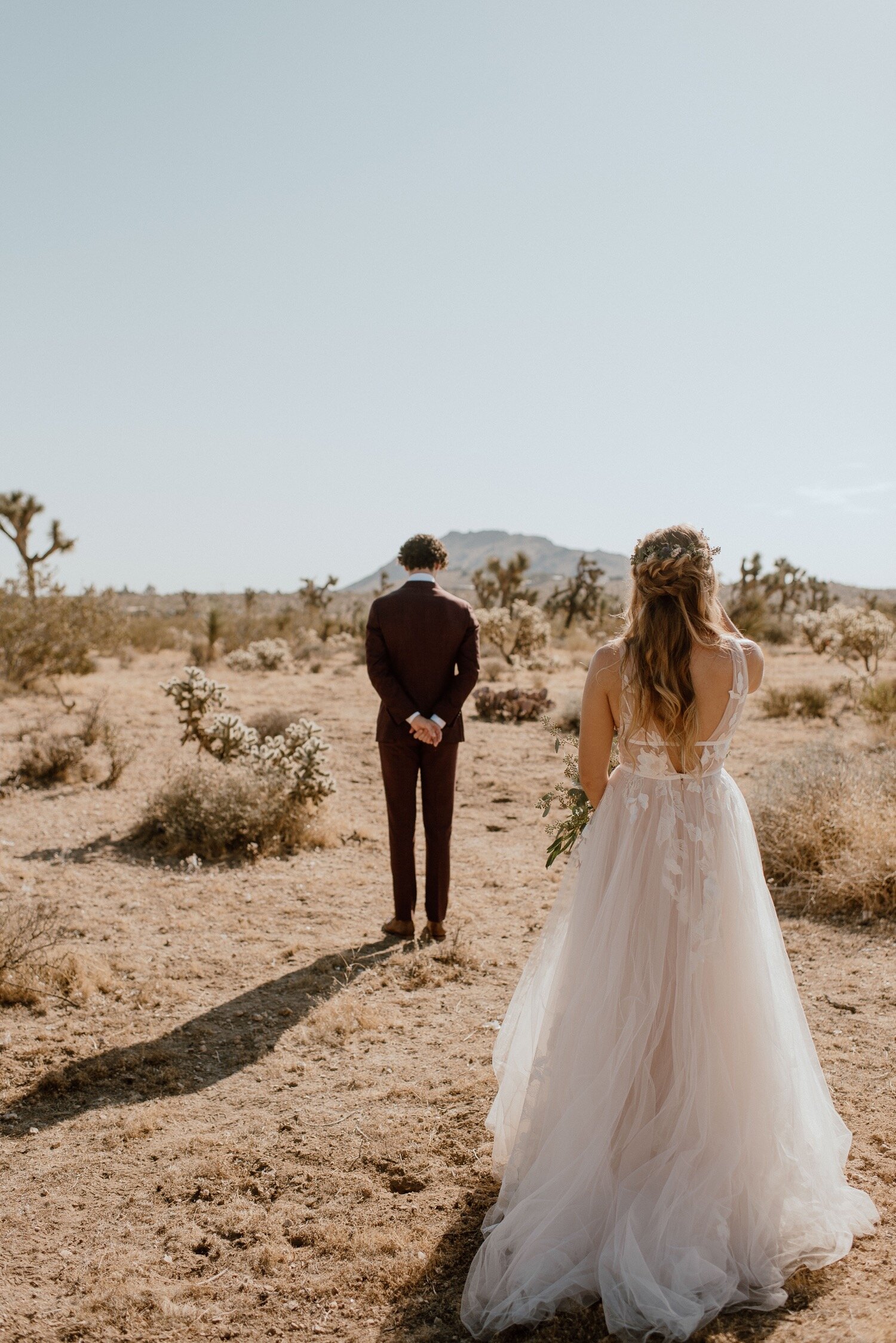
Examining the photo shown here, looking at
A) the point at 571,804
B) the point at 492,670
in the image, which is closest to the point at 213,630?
the point at 492,670

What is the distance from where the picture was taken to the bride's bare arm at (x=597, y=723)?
Result: 9.23ft

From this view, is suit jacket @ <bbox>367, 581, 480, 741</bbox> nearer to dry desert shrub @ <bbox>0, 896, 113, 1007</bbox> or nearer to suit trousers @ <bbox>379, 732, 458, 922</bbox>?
suit trousers @ <bbox>379, 732, 458, 922</bbox>

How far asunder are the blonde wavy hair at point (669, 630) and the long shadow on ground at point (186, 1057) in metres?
2.63

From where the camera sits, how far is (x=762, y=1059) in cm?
278

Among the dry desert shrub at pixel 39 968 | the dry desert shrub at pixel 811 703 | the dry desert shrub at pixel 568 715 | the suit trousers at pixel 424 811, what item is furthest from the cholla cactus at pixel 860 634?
the dry desert shrub at pixel 39 968

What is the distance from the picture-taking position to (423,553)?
207 inches

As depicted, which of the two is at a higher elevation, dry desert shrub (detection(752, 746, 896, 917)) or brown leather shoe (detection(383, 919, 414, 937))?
dry desert shrub (detection(752, 746, 896, 917))

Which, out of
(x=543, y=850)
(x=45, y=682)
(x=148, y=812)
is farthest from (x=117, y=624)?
(x=543, y=850)

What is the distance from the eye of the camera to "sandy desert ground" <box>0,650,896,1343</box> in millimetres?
2652


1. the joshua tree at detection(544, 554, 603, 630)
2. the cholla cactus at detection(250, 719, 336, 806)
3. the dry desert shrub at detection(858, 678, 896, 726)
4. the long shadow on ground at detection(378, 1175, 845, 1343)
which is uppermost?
the joshua tree at detection(544, 554, 603, 630)

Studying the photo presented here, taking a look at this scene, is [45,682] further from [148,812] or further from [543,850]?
[543,850]

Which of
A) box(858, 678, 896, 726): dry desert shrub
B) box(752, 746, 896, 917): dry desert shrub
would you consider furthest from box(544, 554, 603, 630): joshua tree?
box(752, 746, 896, 917): dry desert shrub

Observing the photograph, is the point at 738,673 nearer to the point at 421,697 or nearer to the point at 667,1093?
the point at 667,1093

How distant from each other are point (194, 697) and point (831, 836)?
225 inches
